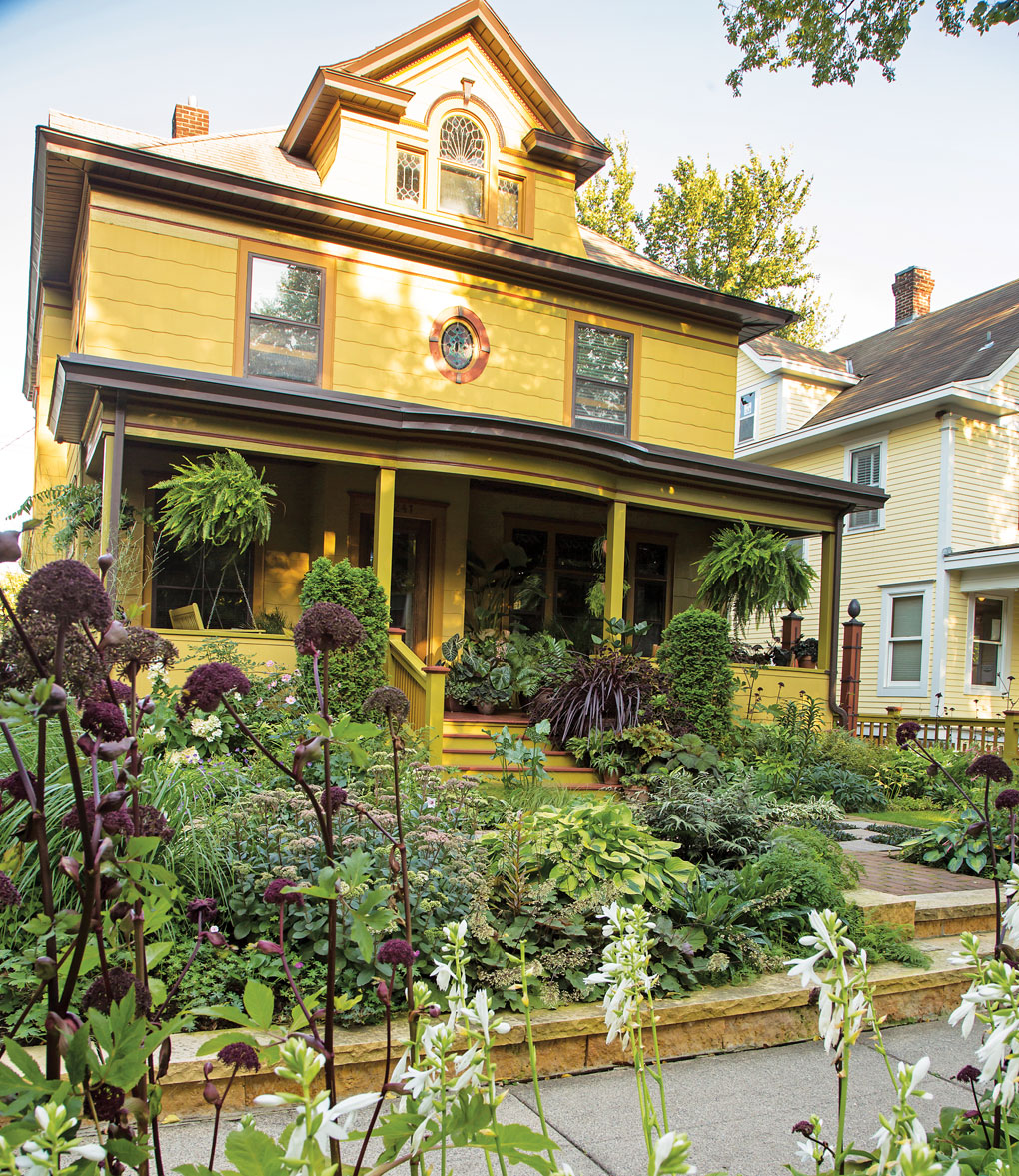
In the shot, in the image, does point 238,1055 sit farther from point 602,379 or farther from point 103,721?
point 602,379

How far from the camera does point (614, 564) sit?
1091cm

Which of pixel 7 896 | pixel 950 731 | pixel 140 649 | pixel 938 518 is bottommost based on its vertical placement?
pixel 950 731

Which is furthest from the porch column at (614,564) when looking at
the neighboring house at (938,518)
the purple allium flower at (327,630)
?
the purple allium flower at (327,630)

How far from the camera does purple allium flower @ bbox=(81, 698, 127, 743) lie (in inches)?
50.4

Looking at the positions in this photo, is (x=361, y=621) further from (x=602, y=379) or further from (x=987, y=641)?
(x=987, y=641)

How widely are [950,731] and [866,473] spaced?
758 centimetres

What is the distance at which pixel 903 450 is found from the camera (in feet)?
61.4

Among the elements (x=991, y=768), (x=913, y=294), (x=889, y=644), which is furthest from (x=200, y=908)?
(x=913, y=294)

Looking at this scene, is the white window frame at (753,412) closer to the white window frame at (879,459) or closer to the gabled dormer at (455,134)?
the white window frame at (879,459)

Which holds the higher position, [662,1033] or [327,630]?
[327,630]

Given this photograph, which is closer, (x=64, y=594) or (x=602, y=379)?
(x=64, y=594)

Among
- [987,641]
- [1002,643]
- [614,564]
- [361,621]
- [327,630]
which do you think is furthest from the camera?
[1002,643]

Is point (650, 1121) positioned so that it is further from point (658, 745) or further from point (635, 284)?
point (635, 284)

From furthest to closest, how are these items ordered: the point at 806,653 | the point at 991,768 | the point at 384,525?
the point at 806,653 → the point at 384,525 → the point at 991,768
